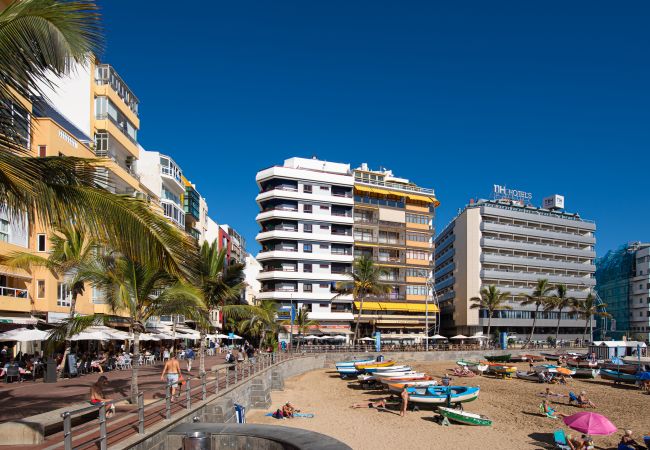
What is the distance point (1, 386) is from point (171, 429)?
13.8 metres

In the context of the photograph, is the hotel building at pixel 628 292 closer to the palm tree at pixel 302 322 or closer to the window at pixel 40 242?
the palm tree at pixel 302 322

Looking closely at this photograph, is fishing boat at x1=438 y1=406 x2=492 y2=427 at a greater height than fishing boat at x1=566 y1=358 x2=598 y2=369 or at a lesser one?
greater

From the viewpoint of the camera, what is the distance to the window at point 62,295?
30.5 meters

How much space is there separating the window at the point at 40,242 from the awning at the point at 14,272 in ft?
5.45

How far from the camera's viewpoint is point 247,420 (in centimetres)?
2245

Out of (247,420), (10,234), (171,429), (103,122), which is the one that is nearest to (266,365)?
(247,420)

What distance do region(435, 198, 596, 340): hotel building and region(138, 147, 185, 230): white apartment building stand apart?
167ft

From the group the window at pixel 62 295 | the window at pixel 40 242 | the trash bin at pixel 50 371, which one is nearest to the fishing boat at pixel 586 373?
the window at pixel 62 295

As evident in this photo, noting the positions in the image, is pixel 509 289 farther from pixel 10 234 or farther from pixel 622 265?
pixel 10 234

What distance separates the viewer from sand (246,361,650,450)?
20.9m

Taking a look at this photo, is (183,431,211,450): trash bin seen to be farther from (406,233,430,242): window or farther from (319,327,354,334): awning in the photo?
(406,233,430,242): window

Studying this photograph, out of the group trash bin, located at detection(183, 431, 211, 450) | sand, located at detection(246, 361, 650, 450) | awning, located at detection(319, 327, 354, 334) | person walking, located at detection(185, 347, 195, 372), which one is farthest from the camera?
awning, located at detection(319, 327, 354, 334)

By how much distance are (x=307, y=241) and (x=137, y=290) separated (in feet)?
179

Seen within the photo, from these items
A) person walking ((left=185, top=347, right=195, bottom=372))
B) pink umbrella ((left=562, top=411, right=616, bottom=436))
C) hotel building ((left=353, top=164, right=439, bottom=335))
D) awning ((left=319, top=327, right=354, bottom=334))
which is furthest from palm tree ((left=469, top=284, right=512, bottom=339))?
pink umbrella ((left=562, top=411, right=616, bottom=436))
